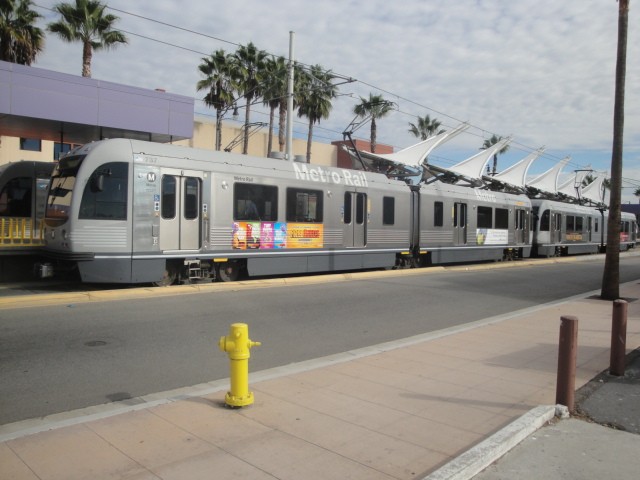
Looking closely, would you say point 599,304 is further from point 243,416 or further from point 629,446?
point 243,416

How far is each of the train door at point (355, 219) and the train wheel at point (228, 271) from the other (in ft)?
13.5

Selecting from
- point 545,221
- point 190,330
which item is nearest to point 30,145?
point 190,330

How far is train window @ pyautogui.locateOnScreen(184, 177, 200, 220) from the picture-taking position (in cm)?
1284

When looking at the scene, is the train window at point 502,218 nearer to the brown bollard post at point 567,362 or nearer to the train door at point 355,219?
the train door at point 355,219

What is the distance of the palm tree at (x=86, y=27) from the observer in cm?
2425

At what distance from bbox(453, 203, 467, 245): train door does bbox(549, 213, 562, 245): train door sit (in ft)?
36.0

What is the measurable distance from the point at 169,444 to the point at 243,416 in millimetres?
805

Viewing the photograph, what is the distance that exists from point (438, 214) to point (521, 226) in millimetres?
8680

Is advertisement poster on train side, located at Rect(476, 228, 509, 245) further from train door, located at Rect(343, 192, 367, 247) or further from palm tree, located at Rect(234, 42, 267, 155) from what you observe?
palm tree, located at Rect(234, 42, 267, 155)

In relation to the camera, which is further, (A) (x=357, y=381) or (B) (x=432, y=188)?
(B) (x=432, y=188)

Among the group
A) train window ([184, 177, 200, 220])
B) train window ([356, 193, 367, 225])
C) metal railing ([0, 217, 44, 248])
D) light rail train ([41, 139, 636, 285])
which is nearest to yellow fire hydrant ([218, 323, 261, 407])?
light rail train ([41, 139, 636, 285])

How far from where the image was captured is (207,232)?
1318 cm

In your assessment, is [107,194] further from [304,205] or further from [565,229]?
[565,229]

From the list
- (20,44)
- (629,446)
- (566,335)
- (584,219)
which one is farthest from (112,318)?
(584,219)
